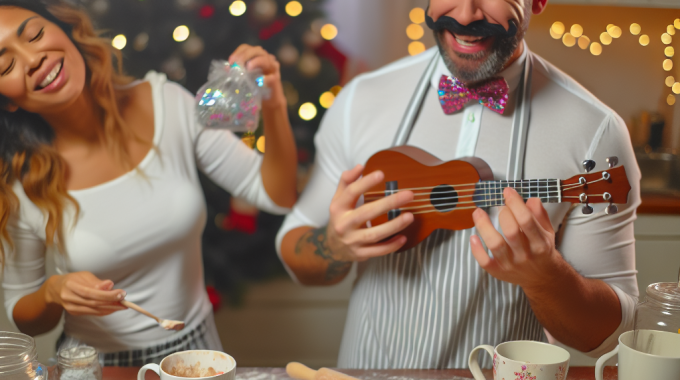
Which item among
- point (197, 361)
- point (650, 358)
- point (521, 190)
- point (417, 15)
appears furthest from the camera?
point (417, 15)

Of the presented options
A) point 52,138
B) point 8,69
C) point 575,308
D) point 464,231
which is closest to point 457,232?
point 464,231

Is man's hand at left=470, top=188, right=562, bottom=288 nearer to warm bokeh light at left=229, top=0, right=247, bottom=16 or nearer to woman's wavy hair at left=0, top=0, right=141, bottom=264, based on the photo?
warm bokeh light at left=229, top=0, right=247, bottom=16

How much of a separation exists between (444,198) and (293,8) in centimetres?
50

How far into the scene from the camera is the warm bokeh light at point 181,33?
1184mm

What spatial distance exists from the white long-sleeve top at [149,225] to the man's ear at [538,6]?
648mm

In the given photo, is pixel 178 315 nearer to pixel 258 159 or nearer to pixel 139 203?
pixel 139 203

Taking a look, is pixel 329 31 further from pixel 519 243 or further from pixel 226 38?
pixel 519 243

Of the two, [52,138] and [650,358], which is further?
[52,138]

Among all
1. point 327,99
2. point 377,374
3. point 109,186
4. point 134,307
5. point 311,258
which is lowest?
point 377,374

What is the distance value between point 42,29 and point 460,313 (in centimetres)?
104

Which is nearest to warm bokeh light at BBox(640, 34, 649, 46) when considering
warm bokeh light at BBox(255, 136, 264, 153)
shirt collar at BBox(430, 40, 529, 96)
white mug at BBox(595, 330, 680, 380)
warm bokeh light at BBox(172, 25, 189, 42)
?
shirt collar at BBox(430, 40, 529, 96)

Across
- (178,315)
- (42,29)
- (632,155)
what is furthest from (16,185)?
(632,155)

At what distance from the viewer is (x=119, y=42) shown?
1.18m

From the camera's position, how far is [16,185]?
120 cm
